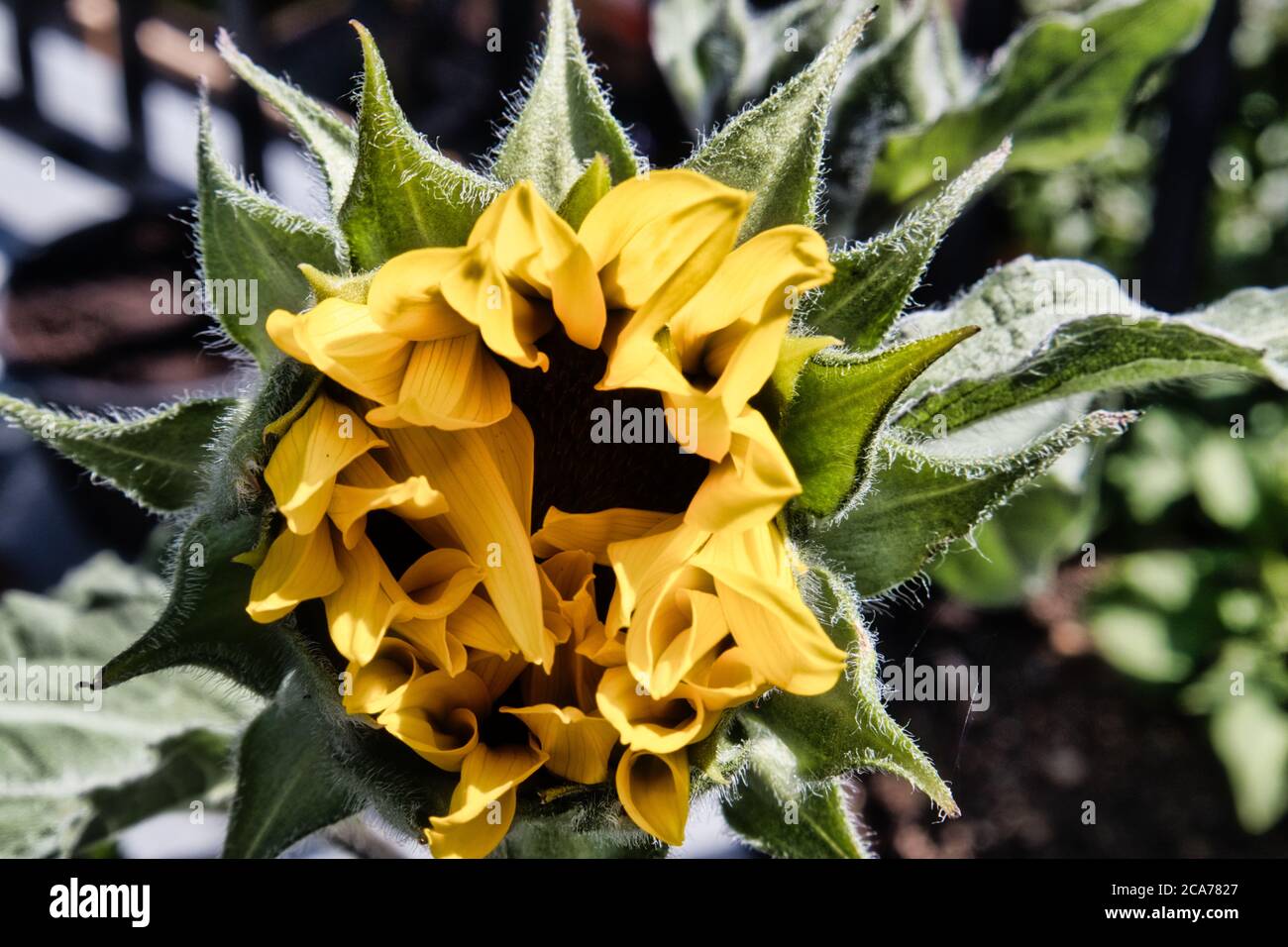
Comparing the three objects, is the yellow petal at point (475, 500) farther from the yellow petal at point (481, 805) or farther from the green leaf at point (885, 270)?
the green leaf at point (885, 270)

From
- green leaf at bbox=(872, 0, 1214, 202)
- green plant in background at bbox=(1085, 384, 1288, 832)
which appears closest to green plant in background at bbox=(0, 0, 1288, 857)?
green leaf at bbox=(872, 0, 1214, 202)

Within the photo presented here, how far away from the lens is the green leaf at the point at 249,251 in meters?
0.73

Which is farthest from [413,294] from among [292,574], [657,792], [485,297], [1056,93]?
[1056,93]

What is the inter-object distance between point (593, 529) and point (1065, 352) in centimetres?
28

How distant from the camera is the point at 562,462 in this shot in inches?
31.6

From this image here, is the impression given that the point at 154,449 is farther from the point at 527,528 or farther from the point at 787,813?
the point at 787,813

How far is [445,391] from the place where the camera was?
67cm

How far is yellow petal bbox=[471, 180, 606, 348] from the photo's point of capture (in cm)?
62

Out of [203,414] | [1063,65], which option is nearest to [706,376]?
[203,414]

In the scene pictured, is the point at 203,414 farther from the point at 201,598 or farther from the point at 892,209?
the point at 892,209

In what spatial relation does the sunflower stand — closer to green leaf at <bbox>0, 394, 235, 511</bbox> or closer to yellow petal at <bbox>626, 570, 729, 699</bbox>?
yellow petal at <bbox>626, 570, 729, 699</bbox>

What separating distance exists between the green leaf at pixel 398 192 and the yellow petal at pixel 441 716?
22 centimetres
